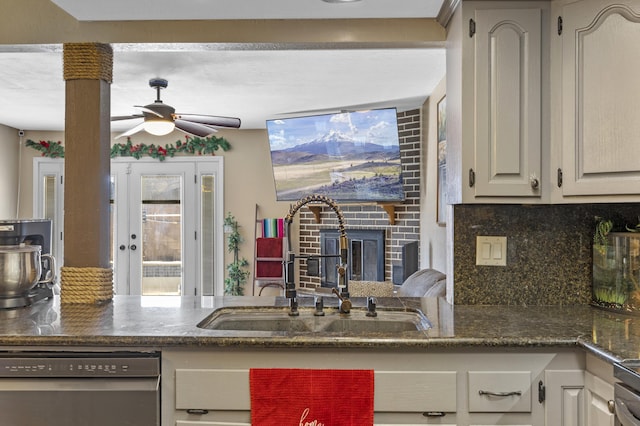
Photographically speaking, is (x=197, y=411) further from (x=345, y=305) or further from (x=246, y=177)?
(x=246, y=177)

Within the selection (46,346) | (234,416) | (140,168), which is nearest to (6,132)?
(140,168)

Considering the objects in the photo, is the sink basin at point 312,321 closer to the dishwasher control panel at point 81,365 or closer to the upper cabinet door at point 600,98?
the dishwasher control panel at point 81,365

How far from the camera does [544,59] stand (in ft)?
6.47

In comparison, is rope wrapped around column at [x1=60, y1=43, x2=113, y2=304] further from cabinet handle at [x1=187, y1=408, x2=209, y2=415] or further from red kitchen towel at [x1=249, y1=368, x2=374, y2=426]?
red kitchen towel at [x1=249, y1=368, x2=374, y2=426]

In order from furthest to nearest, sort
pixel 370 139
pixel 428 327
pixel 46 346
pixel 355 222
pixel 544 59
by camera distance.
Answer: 1. pixel 355 222
2. pixel 370 139
3. pixel 544 59
4. pixel 428 327
5. pixel 46 346

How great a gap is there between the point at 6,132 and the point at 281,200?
3415 millimetres

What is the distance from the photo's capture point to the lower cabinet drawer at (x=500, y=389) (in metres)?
1.65

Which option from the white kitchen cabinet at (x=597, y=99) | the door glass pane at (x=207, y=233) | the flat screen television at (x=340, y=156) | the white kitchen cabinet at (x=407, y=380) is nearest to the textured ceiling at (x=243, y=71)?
the flat screen television at (x=340, y=156)

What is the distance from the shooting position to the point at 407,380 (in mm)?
1659

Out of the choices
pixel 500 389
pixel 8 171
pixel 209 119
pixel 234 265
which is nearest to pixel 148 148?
pixel 8 171

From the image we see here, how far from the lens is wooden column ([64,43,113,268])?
232 centimetres

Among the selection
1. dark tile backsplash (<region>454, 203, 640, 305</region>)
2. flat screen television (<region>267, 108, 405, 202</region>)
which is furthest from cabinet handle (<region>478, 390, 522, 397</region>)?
flat screen television (<region>267, 108, 405, 202</region>)

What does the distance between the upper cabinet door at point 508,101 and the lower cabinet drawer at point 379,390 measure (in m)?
0.77

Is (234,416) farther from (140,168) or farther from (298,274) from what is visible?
(140,168)
